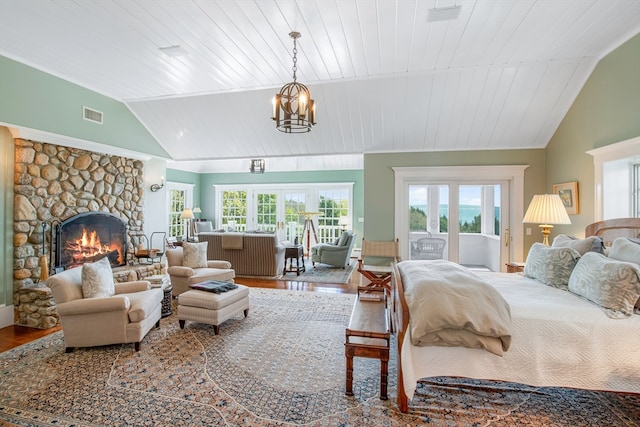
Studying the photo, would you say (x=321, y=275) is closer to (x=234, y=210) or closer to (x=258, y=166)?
(x=258, y=166)

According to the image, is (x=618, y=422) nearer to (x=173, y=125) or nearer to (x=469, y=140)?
(x=469, y=140)

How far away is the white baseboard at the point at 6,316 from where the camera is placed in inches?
143

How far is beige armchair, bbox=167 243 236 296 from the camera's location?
4359 millimetres

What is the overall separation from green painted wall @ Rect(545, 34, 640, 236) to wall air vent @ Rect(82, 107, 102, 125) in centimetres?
660

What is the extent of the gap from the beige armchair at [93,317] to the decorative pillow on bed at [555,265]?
3.73m

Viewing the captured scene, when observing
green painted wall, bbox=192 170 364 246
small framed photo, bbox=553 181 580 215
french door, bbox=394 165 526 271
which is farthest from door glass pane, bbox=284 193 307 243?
small framed photo, bbox=553 181 580 215

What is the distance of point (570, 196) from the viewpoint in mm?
4293

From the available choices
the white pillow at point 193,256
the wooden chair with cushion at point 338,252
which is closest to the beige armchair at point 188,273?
the white pillow at point 193,256

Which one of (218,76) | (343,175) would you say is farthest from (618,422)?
(343,175)

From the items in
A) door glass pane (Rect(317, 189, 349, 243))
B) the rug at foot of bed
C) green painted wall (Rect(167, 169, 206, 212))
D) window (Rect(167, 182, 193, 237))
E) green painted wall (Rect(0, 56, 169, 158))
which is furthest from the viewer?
door glass pane (Rect(317, 189, 349, 243))

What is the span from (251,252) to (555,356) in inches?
203

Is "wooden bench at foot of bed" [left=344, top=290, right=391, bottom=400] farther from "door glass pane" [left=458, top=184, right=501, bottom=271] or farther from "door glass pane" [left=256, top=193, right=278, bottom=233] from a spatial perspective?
"door glass pane" [left=256, top=193, right=278, bottom=233]

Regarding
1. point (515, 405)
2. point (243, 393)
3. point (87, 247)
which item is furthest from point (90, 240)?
point (515, 405)

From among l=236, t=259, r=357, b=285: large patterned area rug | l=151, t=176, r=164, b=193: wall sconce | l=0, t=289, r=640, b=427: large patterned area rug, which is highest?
l=151, t=176, r=164, b=193: wall sconce
